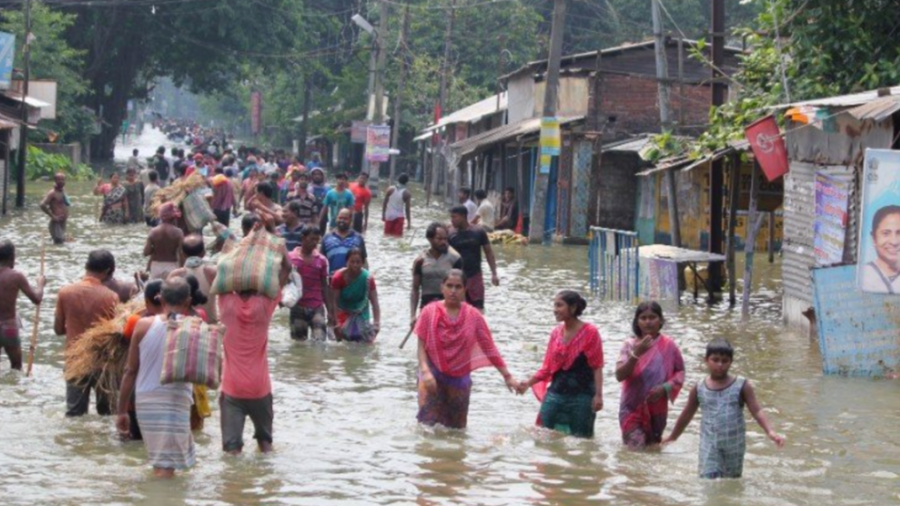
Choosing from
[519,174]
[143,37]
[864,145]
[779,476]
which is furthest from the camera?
[143,37]

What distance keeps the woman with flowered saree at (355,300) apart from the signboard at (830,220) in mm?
4433

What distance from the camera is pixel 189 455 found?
888 cm

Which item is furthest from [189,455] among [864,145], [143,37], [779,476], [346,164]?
[346,164]

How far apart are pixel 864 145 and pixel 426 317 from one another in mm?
6316

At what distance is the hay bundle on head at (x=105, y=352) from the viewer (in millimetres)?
10094

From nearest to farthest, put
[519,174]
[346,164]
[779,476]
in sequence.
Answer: [779,476]
[519,174]
[346,164]

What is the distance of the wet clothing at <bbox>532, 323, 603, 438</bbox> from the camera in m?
9.83

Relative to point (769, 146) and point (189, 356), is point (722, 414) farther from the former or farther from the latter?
point (769, 146)

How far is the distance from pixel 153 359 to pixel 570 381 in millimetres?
2679

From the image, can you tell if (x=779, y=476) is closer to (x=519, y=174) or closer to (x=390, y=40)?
(x=519, y=174)

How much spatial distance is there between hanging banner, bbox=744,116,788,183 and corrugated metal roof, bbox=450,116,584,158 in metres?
15.3

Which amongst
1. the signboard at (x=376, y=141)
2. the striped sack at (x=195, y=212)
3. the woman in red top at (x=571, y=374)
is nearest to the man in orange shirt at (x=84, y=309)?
the woman in red top at (x=571, y=374)

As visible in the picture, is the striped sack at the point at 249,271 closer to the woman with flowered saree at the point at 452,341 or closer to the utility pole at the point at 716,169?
the woman with flowered saree at the point at 452,341

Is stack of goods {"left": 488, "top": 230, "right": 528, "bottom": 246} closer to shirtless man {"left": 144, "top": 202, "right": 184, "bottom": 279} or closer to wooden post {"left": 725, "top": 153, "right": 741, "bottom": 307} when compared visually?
wooden post {"left": 725, "top": 153, "right": 741, "bottom": 307}
